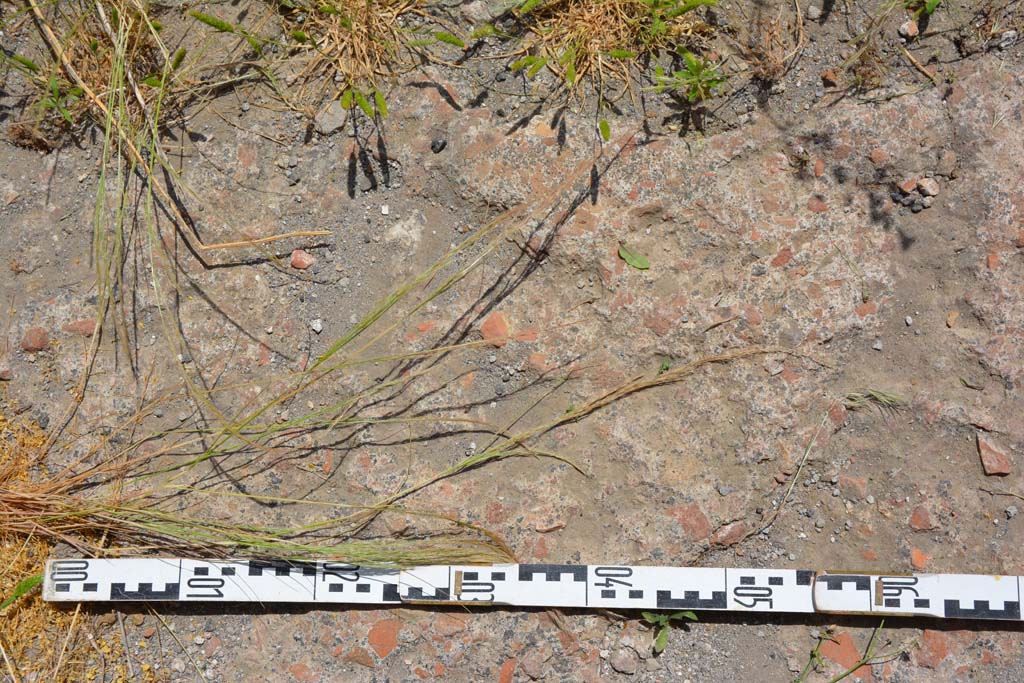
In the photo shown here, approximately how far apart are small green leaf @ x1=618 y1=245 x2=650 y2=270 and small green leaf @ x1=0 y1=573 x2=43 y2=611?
99.6 inches

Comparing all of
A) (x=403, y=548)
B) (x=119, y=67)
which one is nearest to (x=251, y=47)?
(x=119, y=67)

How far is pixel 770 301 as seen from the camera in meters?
2.66

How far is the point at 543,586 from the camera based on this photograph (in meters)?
2.65

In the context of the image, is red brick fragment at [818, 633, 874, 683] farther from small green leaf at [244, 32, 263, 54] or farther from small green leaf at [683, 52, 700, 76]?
small green leaf at [244, 32, 263, 54]

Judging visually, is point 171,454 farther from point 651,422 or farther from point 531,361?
point 651,422

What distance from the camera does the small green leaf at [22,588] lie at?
2.65 metres

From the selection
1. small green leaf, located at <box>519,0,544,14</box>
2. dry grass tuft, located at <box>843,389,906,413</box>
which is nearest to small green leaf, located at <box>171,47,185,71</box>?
small green leaf, located at <box>519,0,544,14</box>

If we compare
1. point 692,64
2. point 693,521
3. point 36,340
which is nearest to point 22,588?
point 36,340

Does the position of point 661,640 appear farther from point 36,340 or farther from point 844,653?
point 36,340

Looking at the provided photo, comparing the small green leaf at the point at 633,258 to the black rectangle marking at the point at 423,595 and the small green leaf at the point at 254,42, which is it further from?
the small green leaf at the point at 254,42

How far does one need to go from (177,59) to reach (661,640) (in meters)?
2.91

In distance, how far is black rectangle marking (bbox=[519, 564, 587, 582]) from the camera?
8.69ft

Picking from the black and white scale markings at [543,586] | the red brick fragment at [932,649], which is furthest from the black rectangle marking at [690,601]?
the red brick fragment at [932,649]

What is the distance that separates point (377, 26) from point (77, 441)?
2000mm
